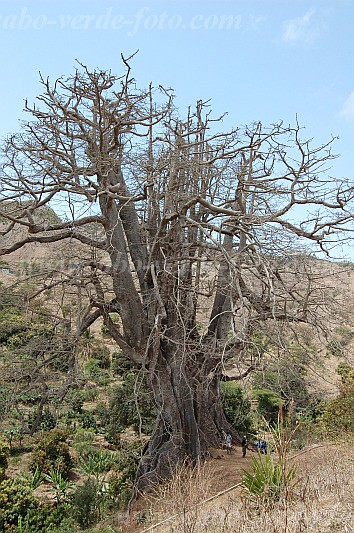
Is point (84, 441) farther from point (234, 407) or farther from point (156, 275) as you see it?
point (156, 275)

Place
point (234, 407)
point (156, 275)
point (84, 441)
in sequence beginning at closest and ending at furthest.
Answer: point (156, 275), point (84, 441), point (234, 407)

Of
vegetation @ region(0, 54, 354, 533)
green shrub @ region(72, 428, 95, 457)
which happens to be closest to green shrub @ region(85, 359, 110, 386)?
green shrub @ region(72, 428, 95, 457)

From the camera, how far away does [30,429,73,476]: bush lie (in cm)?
1309

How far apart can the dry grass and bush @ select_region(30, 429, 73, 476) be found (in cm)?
637

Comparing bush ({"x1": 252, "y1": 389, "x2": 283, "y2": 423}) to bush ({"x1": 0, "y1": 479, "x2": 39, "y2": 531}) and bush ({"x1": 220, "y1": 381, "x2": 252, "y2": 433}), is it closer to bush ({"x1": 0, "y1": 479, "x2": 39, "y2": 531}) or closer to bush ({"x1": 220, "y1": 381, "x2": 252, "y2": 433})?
bush ({"x1": 220, "y1": 381, "x2": 252, "y2": 433})

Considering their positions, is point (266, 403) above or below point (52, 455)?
below

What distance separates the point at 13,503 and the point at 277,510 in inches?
260

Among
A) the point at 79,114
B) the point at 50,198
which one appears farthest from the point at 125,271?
the point at 79,114

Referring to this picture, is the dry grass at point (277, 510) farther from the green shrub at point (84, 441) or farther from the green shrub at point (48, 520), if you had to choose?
the green shrub at point (84, 441)

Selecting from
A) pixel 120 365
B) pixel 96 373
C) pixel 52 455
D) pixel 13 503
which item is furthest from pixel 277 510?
pixel 96 373

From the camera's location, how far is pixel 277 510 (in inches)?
200

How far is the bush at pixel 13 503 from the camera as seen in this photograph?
30.1 ft

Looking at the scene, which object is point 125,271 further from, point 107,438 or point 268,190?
point 107,438

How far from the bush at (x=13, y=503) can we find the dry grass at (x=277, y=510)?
332cm
